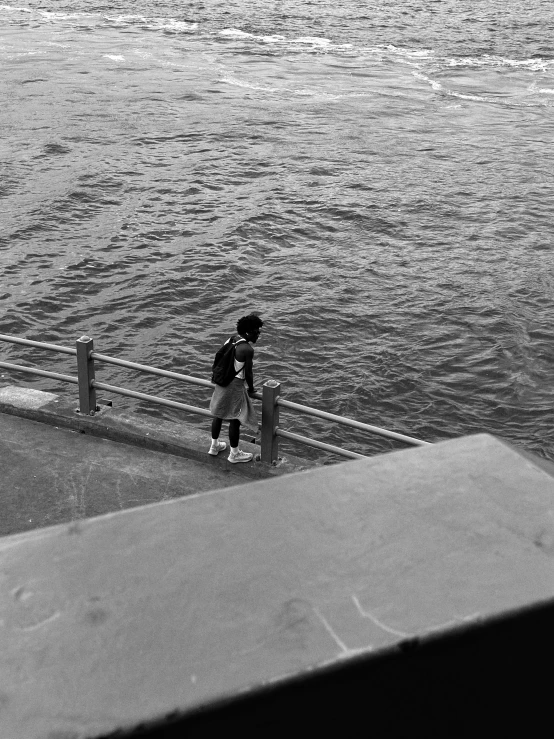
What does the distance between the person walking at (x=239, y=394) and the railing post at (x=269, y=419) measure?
154 millimetres

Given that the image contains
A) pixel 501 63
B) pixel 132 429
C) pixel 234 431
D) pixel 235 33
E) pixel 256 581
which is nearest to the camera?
pixel 256 581

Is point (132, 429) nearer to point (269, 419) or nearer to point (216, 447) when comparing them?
point (216, 447)

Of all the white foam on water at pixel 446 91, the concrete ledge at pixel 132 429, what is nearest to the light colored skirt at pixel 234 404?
the concrete ledge at pixel 132 429

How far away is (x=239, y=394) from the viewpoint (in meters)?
9.24

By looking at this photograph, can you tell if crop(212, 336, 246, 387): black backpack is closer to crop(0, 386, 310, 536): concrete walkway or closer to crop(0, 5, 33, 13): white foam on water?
crop(0, 386, 310, 536): concrete walkway

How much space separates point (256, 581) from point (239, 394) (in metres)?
7.64

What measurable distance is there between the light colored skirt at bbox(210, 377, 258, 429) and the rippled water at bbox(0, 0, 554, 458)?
5513 millimetres

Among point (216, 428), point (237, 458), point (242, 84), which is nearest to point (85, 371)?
point (216, 428)

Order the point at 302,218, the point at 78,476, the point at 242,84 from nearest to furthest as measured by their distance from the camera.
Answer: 1. the point at 78,476
2. the point at 302,218
3. the point at 242,84

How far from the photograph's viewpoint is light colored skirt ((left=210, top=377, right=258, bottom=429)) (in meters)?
9.21

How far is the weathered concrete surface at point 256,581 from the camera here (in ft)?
4.59

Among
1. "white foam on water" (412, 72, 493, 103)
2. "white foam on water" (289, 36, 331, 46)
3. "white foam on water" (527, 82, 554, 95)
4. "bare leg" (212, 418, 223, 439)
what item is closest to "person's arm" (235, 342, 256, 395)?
"bare leg" (212, 418, 223, 439)

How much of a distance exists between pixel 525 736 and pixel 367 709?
0.36 m

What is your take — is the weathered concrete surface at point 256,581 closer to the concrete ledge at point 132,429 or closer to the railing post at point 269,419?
the railing post at point 269,419
